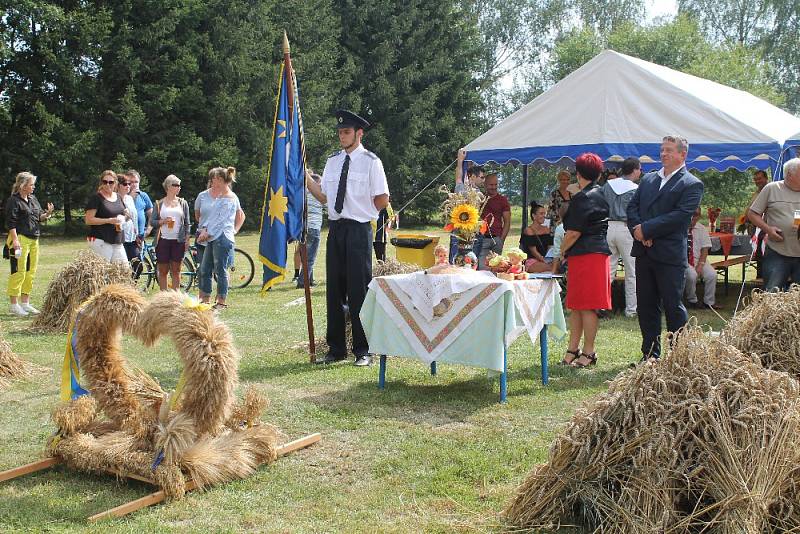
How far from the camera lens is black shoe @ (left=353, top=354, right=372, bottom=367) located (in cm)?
704

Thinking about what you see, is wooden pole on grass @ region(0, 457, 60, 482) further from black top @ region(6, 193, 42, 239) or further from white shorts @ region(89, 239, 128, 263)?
black top @ region(6, 193, 42, 239)

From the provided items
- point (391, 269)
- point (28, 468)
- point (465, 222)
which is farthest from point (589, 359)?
point (28, 468)

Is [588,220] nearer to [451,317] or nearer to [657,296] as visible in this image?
[657,296]

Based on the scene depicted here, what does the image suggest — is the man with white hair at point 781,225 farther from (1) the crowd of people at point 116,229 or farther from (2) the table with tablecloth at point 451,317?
(1) the crowd of people at point 116,229

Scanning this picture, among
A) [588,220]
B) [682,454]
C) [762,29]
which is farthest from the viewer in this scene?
[762,29]

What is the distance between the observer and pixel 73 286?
8.94m

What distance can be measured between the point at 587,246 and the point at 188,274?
770 centimetres

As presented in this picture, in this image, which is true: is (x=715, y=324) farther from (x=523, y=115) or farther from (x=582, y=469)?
(x=582, y=469)

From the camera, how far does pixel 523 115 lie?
11.8m

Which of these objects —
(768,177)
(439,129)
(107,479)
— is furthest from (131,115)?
(107,479)

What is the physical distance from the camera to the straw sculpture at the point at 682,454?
3.10m

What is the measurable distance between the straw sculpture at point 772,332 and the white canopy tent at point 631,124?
6276 mm

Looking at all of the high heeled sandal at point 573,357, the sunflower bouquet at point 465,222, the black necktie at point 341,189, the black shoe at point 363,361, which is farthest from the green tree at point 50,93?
the high heeled sandal at point 573,357

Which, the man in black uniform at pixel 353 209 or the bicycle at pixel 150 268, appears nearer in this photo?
the man in black uniform at pixel 353 209
